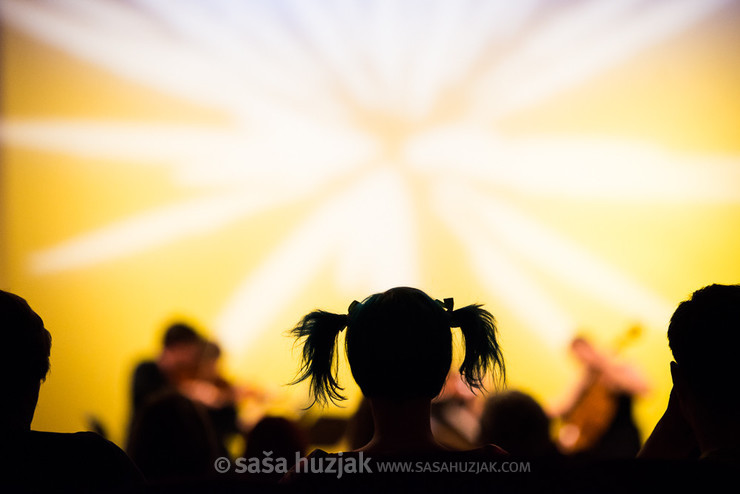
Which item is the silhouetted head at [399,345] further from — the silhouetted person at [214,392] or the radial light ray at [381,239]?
the radial light ray at [381,239]

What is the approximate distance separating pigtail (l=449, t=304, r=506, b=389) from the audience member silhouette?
29cm

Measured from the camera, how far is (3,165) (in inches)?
201

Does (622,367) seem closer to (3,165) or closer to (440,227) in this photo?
(440,227)

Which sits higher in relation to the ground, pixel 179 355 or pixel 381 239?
pixel 381 239

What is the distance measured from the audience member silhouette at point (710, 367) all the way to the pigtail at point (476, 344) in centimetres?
29

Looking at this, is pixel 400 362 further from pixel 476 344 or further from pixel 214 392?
pixel 214 392

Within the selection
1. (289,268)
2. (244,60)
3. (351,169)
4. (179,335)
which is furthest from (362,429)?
(244,60)

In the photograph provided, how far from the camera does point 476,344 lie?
1259 millimetres

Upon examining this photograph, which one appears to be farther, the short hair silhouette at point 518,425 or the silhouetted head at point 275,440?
the short hair silhouette at point 518,425

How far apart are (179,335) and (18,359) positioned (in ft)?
8.78

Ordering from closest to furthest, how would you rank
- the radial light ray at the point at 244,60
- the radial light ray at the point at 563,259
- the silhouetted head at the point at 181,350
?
the silhouetted head at the point at 181,350, the radial light ray at the point at 563,259, the radial light ray at the point at 244,60

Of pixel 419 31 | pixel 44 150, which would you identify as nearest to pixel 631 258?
pixel 419 31

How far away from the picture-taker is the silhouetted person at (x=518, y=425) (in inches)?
77.4

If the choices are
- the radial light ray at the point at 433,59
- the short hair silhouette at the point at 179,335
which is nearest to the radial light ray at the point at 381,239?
the radial light ray at the point at 433,59
